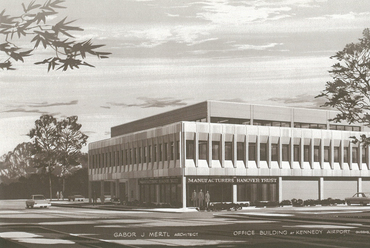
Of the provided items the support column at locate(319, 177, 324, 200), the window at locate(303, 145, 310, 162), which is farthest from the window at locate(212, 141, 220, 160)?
the support column at locate(319, 177, 324, 200)

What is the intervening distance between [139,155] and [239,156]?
1154 centimetres

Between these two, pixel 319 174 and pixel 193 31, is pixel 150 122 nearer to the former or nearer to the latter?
pixel 319 174

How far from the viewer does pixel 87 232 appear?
27.5m

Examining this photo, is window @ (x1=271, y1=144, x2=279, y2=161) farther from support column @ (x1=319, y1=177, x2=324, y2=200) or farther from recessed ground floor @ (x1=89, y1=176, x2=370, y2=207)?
support column @ (x1=319, y1=177, x2=324, y2=200)

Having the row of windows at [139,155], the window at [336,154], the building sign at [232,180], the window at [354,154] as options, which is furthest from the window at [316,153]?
the row of windows at [139,155]

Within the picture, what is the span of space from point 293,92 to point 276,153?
27.9m

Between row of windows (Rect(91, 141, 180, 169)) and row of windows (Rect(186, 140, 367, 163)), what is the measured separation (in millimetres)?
2151

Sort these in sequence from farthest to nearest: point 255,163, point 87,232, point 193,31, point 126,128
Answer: point 126,128, point 255,163, point 87,232, point 193,31

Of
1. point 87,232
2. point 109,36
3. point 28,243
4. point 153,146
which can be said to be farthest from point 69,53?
point 153,146

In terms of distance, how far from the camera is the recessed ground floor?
59.9m

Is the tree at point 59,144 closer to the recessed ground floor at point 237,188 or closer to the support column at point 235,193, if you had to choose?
the recessed ground floor at point 237,188

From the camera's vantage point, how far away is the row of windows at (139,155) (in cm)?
6091

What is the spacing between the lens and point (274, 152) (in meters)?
65.2

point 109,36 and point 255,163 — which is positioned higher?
point 109,36
